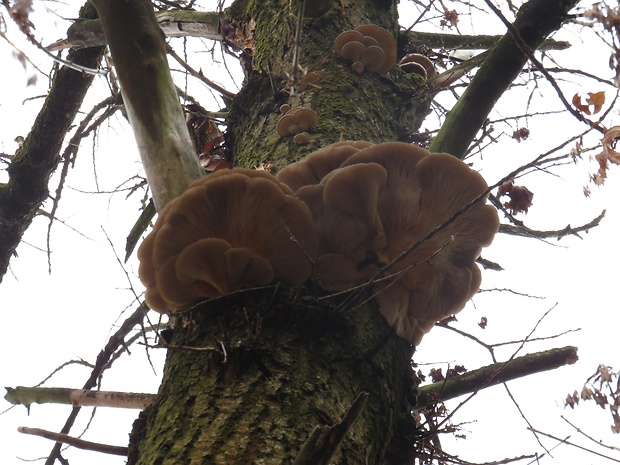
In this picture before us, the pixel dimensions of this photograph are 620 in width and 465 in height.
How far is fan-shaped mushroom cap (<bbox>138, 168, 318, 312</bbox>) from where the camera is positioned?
195 cm

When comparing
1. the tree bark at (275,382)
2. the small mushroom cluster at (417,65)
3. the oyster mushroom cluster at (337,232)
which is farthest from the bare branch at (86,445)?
the small mushroom cluster at (417,65)

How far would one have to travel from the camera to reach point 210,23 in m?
4.11

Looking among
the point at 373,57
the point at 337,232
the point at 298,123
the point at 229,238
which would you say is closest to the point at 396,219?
the point at 337,232

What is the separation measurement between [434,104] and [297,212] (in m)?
3.28

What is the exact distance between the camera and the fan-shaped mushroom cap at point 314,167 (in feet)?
7.35

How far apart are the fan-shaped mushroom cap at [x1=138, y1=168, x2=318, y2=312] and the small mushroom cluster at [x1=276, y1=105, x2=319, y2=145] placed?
2.36ft

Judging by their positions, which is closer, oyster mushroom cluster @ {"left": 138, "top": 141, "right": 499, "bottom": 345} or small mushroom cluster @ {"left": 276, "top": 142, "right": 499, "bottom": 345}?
oyster mushroom cluster @ {"left": 138, "top": 141, "right": 499, "bottom": 345}

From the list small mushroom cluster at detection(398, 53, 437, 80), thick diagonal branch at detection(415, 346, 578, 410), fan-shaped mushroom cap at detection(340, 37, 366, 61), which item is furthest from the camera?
small mushroom cluster at detection(398, 53, 437, 80)

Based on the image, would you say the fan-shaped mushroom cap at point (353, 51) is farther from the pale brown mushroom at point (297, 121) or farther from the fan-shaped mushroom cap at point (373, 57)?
the pale brown mushroom at point (297, 121)

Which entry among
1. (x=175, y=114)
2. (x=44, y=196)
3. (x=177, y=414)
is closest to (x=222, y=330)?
(x=177, y=414)

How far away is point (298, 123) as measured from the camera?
271 centimetres

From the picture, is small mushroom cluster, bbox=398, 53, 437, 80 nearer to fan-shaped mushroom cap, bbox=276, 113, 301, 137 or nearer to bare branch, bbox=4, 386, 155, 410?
fan-shaped mushroom cap, bbox=276, 113, 301, 137

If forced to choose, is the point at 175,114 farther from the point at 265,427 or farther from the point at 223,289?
the point at 265,427

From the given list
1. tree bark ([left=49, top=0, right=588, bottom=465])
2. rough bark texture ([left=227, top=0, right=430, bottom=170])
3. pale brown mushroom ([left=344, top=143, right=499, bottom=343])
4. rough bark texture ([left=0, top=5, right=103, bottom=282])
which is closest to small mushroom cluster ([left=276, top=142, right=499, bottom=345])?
pale brown mushroom ([left=344, top=143, right=499, bottom=343])
